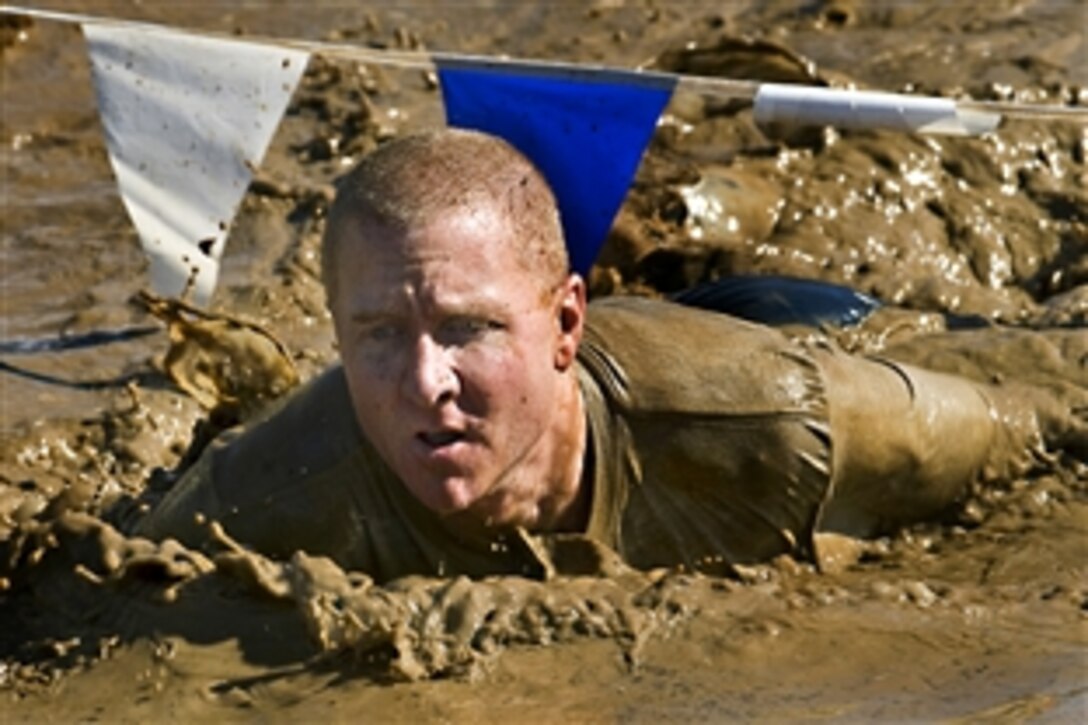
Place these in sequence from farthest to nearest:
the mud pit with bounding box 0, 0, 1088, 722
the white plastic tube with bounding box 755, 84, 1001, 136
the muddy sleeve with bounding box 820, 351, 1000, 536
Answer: the white plastic tube with bounding box 755, 84, 1001, 136, the muddy sleeve with bounding box 820, 351, 1000, 536, the mud pit with bounding box 0, 0, 1088, 722

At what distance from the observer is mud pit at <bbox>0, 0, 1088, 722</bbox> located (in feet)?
13.4

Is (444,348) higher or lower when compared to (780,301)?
higher

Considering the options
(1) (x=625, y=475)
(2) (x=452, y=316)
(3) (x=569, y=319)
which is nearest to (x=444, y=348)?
(2) (x=452, y=316)

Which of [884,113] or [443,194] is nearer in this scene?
[443,194]

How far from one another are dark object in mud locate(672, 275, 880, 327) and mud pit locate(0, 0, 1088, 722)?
0.25 ft

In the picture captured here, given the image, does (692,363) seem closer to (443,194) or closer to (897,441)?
(897,441)

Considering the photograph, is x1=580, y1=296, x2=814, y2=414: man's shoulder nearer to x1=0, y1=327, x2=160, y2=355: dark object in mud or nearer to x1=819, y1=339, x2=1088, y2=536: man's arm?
x1=819, y1=339, x2=1088, y2=536: man's arm

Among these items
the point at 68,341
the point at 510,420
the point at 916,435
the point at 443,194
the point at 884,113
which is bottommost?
the point at 68,341

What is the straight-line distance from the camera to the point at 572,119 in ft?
17.6

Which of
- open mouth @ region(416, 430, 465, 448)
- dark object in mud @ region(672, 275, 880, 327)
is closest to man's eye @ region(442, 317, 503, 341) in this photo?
open mouth @ region(416, 430, 465, 448)

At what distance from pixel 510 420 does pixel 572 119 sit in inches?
47.5

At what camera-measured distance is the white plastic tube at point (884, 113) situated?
5.57 metres

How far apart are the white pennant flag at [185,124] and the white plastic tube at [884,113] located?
45.8 inches

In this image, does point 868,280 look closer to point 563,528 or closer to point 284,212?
point 284,212
